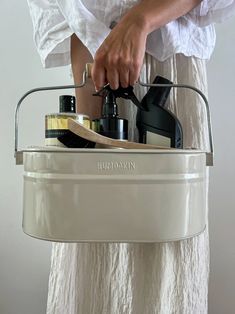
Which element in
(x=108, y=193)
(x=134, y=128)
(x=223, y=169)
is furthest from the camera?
(x=223, y=169)

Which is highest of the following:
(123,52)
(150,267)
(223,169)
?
(123,52)

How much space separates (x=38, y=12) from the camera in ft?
1.49

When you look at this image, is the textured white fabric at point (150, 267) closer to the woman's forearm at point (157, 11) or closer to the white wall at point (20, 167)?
the woman's forearm at point (157, 11)

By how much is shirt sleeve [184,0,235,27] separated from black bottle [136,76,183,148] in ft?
0.27

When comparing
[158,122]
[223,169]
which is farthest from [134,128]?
[223,169]

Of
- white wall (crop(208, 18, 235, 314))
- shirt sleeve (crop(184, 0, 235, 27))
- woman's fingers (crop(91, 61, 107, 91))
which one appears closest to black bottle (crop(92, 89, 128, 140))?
woman's fingers (crop(91, 61, 107, 91))

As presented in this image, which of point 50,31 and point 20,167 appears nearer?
point 50,31

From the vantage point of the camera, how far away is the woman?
1.29 ft

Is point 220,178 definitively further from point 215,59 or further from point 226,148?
point 215,59

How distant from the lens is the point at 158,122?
388 mm

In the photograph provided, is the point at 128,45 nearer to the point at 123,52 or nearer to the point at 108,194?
the point at 123,52

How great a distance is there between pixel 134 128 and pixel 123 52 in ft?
0.32

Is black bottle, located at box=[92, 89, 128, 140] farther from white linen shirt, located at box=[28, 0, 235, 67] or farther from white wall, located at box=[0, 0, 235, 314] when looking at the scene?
white wall, located at box=[0, 0, 235, 314]

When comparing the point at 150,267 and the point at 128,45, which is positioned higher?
the point at 128,45
